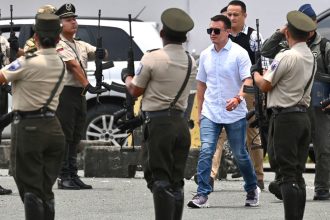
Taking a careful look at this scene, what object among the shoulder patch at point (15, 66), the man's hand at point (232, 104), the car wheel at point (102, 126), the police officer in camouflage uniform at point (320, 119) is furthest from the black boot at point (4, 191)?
the car wheel at point (102, 126)

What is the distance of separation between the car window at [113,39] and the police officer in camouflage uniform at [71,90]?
401 centimetres

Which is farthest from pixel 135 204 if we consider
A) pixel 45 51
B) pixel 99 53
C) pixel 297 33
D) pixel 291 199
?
pixel 45 51

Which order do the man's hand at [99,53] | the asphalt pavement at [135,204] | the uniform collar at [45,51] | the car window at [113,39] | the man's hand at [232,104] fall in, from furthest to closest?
the car window at [113,39], the man's hand at [99,53], the man's hand at [232,104], the asphalt pavement at [135,204], the uniform collar at [45,51]

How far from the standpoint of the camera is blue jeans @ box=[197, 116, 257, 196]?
1267 cm

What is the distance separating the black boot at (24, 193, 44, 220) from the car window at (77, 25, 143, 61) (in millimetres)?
8317

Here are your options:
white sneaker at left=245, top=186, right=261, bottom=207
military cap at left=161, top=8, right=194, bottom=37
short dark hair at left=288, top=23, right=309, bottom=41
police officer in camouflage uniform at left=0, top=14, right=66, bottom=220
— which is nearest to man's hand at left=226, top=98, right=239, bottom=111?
white sneaker at left=245, top=186, right=261, bottom=207

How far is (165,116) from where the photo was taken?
10672 mm

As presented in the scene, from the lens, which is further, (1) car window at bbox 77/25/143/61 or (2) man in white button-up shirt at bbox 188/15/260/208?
(1) car window at bbox 77/25/143/61

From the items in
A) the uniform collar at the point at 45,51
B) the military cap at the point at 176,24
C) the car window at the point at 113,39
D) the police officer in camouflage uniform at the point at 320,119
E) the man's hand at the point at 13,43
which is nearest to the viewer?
the uniform collar at the point at 45,51

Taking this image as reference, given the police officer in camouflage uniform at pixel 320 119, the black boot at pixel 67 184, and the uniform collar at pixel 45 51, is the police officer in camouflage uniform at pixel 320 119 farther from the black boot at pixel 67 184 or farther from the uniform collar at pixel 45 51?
the uniform collar at pixel 45 51

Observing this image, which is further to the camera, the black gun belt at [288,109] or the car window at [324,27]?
the car window at [324,27]

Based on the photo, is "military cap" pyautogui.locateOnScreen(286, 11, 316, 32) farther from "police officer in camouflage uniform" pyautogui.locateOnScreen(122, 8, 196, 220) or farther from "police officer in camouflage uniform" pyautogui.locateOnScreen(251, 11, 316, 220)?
"police officer in camouflage uniform" pyautogui.locateOnScreen(122, 8, 196, 220)

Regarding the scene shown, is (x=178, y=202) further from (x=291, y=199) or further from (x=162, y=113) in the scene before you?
(x=291, y=199)

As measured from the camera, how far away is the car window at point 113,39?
18469 mm
